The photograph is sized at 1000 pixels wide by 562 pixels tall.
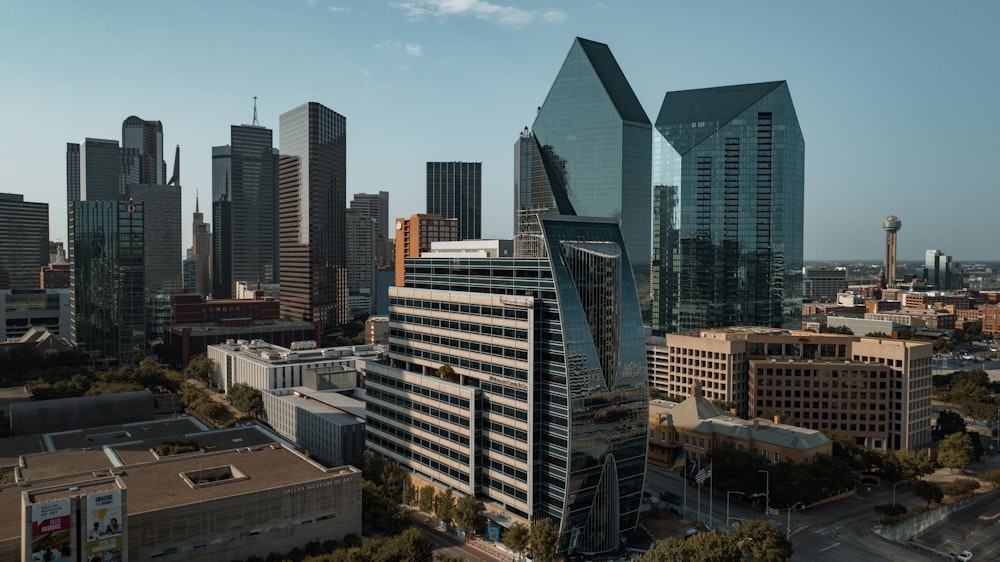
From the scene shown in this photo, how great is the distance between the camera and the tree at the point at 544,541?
275 feet

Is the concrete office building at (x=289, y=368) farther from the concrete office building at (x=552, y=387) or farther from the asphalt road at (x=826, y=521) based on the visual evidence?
the asphalt road at (x=826, y=521)

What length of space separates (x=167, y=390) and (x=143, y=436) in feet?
203

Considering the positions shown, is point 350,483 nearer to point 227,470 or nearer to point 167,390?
point 227,470

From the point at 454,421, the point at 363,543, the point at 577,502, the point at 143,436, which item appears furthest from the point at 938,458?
the point at 143,436

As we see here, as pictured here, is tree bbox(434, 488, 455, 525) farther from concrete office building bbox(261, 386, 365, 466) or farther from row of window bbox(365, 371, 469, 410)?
concrete office building bbox(261, 386, 365, 466)

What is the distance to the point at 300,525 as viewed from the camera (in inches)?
3297

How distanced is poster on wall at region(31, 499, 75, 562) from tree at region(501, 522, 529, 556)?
45.1 m

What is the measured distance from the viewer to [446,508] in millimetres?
95750

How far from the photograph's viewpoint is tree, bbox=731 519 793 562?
83.6m

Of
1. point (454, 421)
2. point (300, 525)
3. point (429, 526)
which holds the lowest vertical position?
point (429, 526)

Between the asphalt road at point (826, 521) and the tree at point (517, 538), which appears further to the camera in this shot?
the asphalt road at point (826, 521)

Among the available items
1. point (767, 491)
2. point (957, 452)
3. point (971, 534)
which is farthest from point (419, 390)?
point (957, 452)

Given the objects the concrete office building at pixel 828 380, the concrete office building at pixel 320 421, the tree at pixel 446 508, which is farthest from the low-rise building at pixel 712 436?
the concrete office building at pixel 320 421

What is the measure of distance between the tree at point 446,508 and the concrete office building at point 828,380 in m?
78.0
